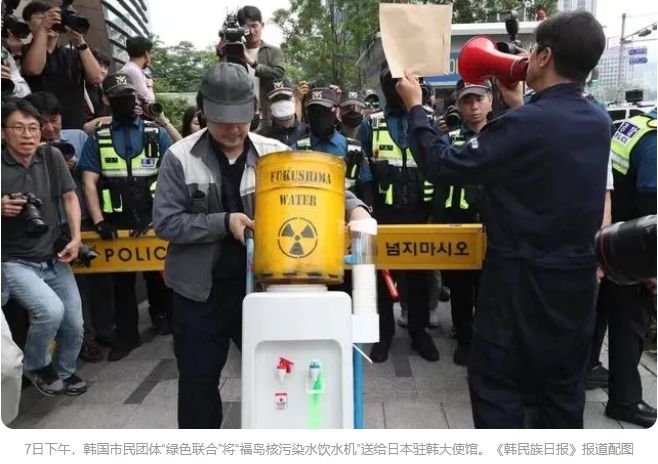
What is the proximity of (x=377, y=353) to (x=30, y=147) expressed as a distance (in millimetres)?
2584

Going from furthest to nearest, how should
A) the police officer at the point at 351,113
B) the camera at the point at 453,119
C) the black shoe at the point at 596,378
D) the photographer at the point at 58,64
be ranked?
the police officer at the point at 351,113 < the camera at the point at 453,119 < the photographer at the point at 58,64 < the black shoe at the point at 596,378

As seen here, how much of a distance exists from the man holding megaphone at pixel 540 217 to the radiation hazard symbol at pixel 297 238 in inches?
23.1

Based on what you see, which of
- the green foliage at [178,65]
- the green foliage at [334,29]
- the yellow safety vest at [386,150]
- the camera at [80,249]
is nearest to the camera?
the camera at [80,249]

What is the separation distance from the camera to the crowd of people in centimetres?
215

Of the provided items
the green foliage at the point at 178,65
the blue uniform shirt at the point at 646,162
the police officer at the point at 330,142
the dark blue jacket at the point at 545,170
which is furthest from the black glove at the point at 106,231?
the green foliage at the point at 178,65

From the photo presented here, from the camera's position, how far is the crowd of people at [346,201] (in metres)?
2.15

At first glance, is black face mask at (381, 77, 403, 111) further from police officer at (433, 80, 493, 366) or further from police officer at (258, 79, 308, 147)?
police officer at (258, 79, 308, 147)

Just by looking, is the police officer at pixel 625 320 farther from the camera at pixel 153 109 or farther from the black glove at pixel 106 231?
the camera at pixel 153 109

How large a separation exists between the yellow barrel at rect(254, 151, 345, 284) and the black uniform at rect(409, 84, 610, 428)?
0.50 meters

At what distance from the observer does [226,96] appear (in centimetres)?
227

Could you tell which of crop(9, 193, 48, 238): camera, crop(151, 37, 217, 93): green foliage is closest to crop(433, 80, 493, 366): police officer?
crop(9, 193, 48, 238): camera
